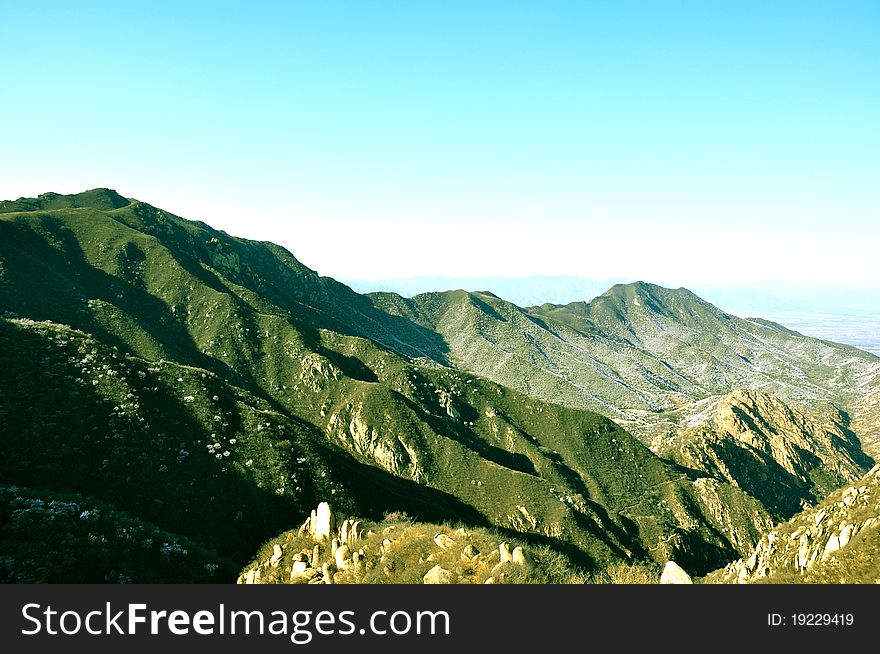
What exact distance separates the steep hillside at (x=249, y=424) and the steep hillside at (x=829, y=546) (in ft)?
58.8

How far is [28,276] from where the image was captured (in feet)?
301

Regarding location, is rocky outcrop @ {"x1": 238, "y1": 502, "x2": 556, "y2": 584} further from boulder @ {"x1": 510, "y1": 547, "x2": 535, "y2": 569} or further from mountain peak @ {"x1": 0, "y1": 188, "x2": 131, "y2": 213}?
mountain peak @ {"x1": 0, "y1": 188, "x2": 131, "y2": 213}

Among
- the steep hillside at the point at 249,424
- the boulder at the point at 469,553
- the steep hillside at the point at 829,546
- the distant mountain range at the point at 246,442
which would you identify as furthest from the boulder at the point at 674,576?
the steep hillside at the point at 249,424

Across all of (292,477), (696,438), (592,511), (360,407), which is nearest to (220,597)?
(292,477)

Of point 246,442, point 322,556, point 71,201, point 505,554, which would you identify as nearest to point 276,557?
point 322,556

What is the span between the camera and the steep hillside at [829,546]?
21.3 m

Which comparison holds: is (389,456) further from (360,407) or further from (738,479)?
(738,479)

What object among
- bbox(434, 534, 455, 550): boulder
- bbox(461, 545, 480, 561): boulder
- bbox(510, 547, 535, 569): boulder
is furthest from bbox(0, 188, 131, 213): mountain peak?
bbox(510, 547, 535, 569): boulder

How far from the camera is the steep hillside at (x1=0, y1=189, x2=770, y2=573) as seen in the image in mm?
42375

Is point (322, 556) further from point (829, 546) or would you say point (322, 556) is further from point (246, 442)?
point (246, 442)

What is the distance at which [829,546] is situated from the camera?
26734 millimetres

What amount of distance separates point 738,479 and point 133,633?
8043 inches

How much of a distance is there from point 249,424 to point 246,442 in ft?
15.0

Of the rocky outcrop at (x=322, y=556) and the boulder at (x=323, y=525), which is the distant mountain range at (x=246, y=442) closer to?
the rocky outcrop at (x=322, y=556)
